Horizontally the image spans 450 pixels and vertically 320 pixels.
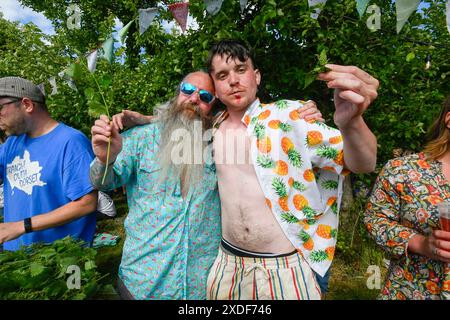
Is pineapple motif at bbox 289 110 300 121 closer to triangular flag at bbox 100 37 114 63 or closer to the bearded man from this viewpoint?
the bearded man

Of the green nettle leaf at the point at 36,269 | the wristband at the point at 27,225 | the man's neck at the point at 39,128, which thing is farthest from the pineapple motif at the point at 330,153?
the man's neck at the point at 39,128

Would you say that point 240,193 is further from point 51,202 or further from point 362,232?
point 362,232

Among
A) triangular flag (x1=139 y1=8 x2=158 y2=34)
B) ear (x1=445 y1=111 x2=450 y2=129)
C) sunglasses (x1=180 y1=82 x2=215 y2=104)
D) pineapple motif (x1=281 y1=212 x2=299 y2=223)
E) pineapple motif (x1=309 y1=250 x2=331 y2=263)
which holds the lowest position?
pineapple motif (x1=309 y1=250 x2=331 y2=263)

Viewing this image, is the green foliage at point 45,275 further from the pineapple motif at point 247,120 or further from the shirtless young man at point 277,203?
the pineapple motif at point 247,120

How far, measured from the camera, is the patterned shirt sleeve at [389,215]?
1668 mm

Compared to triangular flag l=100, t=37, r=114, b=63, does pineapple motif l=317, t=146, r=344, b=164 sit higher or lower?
lower

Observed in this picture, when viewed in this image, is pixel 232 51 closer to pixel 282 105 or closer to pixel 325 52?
pixel 282 105

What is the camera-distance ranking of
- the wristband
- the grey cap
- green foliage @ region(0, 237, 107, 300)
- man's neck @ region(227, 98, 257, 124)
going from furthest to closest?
the grey cap → the wristband → man's neck @ region(227, 98, 257, 124) → green foliage @ region(0, 237, 107, 300)

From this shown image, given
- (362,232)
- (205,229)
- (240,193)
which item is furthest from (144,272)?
(362,232)

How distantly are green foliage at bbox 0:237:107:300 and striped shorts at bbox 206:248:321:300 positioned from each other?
713mm

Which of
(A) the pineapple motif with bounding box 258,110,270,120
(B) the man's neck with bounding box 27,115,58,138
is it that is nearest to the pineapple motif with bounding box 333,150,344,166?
(A) the pineapple motif with bounding box 258,110,270,120

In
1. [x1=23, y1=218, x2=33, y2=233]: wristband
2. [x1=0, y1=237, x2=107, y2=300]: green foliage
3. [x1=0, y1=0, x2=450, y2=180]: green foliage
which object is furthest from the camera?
[x1=0, y1=0, x2=450, y2=180]: green foliage

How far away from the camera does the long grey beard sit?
1.79 m

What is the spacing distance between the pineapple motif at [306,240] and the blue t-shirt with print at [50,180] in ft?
5.14
